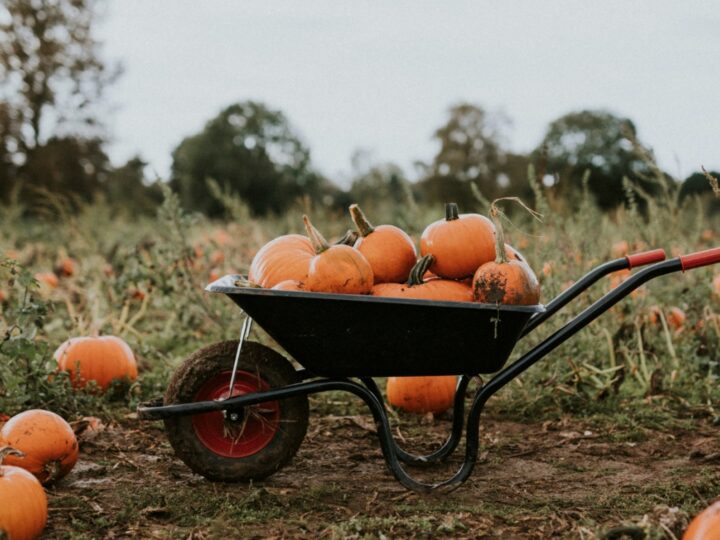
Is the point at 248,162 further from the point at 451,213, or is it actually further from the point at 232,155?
the point at 451,213

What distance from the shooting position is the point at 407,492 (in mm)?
2701

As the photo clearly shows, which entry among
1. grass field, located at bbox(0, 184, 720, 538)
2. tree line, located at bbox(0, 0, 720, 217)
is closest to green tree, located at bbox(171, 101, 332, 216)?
tree line, located at bbox(0, 0, 720, 217)

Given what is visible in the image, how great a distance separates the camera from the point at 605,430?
11.5ft

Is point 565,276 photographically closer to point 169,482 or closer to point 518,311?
point 518,311

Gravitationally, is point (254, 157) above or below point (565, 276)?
above

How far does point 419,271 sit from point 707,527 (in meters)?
1.12

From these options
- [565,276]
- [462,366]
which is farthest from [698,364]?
[462,366]

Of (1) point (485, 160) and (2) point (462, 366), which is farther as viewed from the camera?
(1) point (485, 160)

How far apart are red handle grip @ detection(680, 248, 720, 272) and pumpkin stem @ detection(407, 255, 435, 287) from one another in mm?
795

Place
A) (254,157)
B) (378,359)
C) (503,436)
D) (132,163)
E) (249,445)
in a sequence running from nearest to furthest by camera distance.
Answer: (378,359), (249,445), (503,436), (132,163), (254,157)

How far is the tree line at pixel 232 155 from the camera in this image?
22.7 meters

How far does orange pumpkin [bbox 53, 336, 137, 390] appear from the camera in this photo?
386 centimetres

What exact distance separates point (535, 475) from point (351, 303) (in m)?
1.11

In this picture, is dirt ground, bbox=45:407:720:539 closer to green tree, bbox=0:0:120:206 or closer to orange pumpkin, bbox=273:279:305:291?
orange pumpkin, bbox=273:279:305:291
